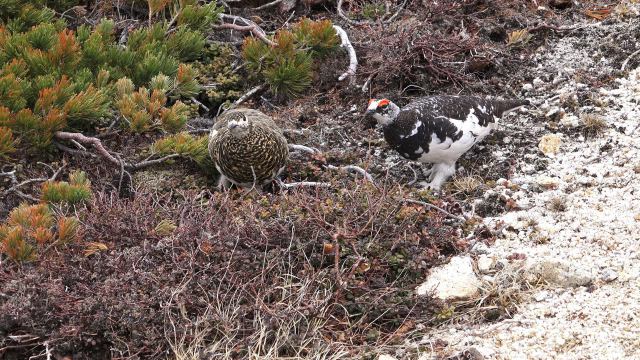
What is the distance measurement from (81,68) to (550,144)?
9.65 ft

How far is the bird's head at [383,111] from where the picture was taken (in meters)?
4.97

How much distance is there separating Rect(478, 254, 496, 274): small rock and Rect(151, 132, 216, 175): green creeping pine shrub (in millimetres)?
1786

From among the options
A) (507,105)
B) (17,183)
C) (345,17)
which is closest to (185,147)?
(17,183)

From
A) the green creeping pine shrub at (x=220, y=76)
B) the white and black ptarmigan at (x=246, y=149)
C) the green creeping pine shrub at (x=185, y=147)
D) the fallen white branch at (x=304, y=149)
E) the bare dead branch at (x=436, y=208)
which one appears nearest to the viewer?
the bare dead branch at (x=436, y=208)

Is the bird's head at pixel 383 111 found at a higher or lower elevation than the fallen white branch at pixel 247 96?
higher

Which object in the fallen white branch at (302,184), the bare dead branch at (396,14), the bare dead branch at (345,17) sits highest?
the bare dead branch at (396,14)

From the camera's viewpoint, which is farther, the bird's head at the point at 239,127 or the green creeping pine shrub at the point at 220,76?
the green creeping pine shrub at the point at 220,76

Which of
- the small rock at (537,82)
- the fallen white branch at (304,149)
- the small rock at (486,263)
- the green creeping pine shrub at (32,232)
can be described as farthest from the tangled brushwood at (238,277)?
the small rock at (537,82)

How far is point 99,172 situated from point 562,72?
10.7ft

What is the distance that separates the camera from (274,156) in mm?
4789

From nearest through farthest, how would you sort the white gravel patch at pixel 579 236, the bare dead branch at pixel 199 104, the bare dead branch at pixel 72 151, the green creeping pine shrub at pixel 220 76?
1. the white gravel patch at pixel 579 236
2. the bare dead branch at pixel 72 151
3. the bare dead branch at pixel 199 104
4. the green creeping pine shrub at pixel 220 76

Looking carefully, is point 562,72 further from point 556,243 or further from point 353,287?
point 353,287

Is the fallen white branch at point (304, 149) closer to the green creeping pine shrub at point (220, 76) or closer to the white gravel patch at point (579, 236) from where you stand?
the green creeping pine shrub at point (220, 76)

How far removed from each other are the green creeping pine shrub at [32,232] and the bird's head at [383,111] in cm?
191
